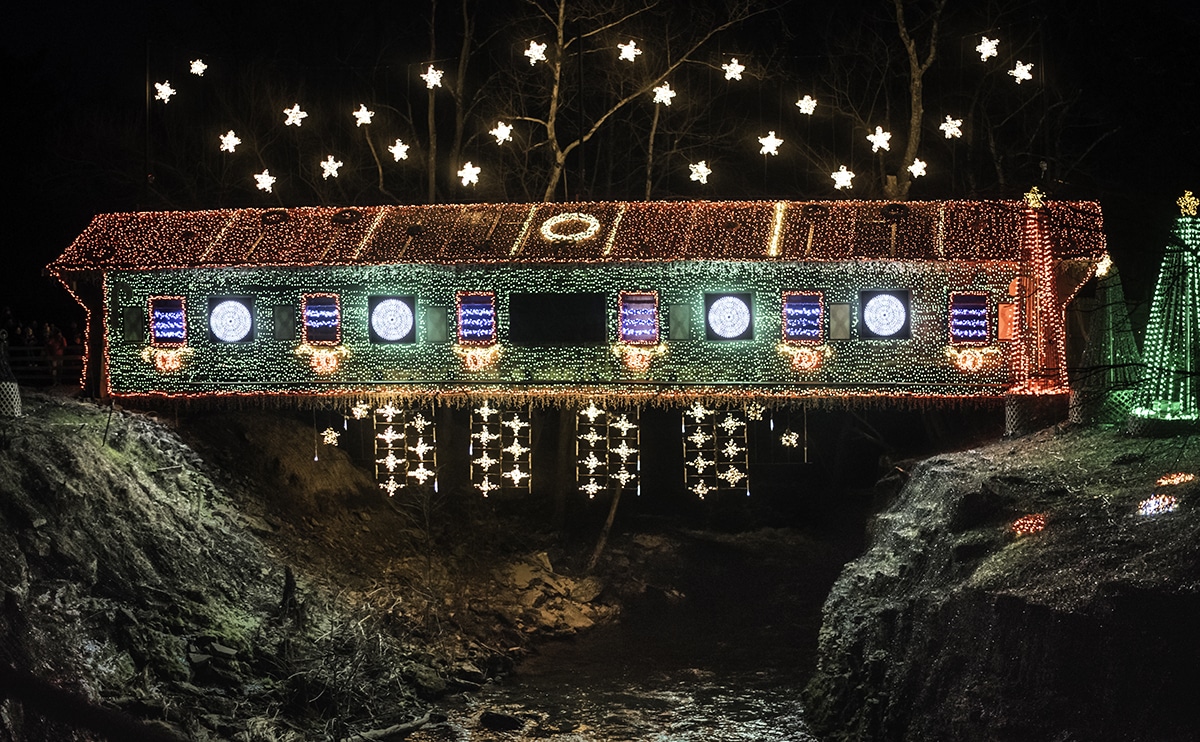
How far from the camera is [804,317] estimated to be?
2406 cm

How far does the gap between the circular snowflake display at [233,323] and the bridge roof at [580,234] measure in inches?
32.7

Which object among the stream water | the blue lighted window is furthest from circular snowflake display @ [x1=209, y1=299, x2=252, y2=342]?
the blue lighted window

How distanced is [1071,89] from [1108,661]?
19282mm

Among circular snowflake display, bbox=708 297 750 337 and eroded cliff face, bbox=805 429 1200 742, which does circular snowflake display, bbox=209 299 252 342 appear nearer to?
circular snowflake display, bbox=708 297 750 337

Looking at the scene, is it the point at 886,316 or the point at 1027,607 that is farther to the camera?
the point at 886,316

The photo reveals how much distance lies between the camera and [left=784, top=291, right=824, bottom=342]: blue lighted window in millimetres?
24047

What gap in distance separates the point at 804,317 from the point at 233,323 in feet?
34.2

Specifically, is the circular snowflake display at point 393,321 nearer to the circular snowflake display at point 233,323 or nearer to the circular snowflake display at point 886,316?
the circular snowflake display at point 233,323

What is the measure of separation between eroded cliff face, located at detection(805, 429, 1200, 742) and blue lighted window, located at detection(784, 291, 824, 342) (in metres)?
3.18

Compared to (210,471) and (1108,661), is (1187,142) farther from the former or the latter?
(210,471)

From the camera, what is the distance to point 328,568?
26.6 meters

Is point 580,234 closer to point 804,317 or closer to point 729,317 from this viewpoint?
point 729,317

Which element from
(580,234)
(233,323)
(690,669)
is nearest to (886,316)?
(580,234)

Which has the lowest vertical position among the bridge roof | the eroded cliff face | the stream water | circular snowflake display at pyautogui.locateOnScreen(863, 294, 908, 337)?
the stream water
